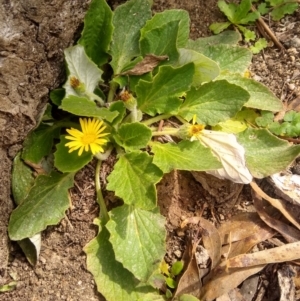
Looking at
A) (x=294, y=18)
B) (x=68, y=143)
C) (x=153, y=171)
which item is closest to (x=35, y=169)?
(x=68, y=143)

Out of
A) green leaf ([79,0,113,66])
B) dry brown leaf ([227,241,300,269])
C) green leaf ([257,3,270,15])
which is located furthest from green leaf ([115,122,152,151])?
green leaf ([257,3,270,15])

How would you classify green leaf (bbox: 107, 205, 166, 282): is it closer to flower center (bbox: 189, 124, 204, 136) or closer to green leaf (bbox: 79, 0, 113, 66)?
flower center (bbox: 189, 124, 204, 136)

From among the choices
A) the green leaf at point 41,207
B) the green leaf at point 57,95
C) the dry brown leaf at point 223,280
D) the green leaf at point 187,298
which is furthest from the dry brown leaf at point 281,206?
the green leaf at point 57,95

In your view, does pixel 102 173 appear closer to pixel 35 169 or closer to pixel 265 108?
pixel 35 169

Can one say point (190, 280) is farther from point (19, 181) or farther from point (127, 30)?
point (127, 30)

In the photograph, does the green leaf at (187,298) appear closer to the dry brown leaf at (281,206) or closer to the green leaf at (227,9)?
the dry brown leaf at (281,206)
